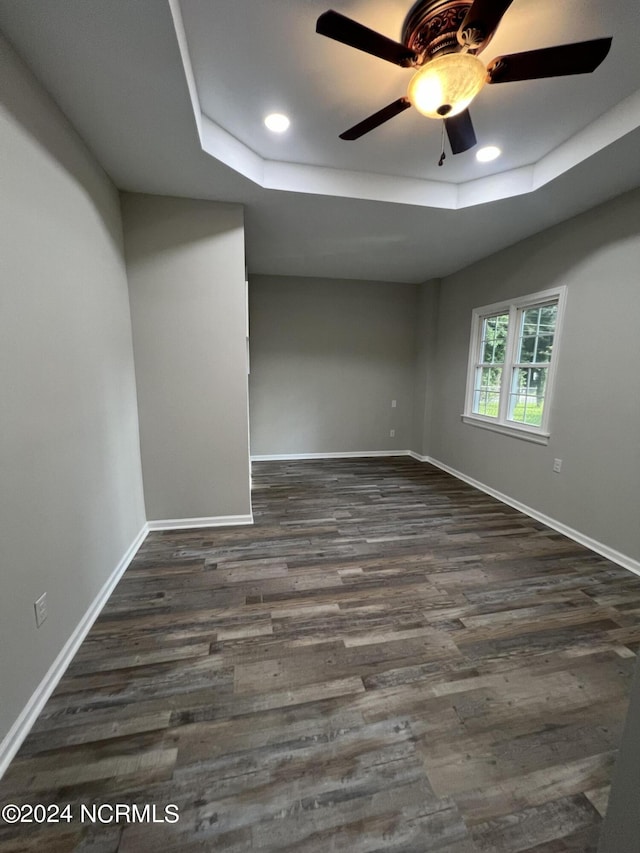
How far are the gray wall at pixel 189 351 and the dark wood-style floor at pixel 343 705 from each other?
617 mm

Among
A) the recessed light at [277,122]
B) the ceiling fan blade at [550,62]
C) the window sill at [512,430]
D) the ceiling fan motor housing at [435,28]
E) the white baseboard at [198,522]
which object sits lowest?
the white baseboard at [198,522]

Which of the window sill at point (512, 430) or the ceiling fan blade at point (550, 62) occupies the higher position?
the ceiling fan blade at point (550, 62)

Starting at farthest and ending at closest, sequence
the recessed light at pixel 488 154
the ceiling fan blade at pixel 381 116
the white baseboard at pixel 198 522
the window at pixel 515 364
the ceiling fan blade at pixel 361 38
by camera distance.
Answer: the window at pixel 515 364 → the white baseboard at pixel 198 522 → the recessed light at pixel 488 154 → the ceiling fan blade at pixel 381 116 → the ceiling fan blade at pixel 361 38

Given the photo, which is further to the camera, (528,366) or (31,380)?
(528,366)

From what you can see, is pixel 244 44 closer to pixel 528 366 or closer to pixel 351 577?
pixel 351 577

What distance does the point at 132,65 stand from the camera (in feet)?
4.66

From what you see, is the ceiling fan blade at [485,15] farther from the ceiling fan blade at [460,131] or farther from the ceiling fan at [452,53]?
the ceiling fan blade at [460,131]

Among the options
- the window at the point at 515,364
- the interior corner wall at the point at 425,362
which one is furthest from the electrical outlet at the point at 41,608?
the interior corner wall at the point at 425,362

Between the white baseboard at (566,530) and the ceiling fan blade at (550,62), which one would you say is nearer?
the ceiling fan blade at (550,62)

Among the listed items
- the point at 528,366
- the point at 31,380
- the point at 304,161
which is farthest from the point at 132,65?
the point at 528,366

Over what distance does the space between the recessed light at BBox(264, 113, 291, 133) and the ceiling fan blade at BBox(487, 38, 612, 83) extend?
1.18 m

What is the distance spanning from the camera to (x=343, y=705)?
139cm

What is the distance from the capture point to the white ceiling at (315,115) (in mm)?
1348

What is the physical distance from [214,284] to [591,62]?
7.73 ft
